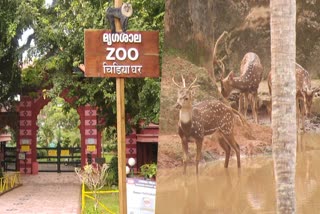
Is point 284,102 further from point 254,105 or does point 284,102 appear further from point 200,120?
point 200,120

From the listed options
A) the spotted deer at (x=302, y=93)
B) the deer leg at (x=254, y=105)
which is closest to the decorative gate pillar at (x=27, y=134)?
the deer leg at (x=254, y=105)

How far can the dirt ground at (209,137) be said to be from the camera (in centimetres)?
560

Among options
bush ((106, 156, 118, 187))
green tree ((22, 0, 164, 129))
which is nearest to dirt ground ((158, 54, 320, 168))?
green tree ((22, 0, 164, 129))

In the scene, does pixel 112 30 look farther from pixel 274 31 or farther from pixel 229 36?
pixel 274 31

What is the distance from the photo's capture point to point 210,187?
567cm

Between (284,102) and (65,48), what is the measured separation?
12.3 meters

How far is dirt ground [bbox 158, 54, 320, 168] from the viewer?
5.60 m

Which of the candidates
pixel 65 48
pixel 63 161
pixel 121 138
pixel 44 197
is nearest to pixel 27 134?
pixel 63 161

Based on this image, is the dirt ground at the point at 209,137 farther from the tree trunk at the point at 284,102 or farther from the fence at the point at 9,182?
the fence at the point at 9,182

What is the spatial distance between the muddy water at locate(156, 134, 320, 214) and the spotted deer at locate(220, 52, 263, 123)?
552 mm

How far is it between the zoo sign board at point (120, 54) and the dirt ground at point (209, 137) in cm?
57

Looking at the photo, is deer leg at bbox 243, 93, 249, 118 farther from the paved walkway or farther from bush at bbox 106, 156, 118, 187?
bush at bbox 106, 156, 118, 187

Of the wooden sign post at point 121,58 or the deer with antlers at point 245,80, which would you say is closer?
the deer with antlers at point 245,80

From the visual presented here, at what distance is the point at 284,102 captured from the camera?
5340mm
